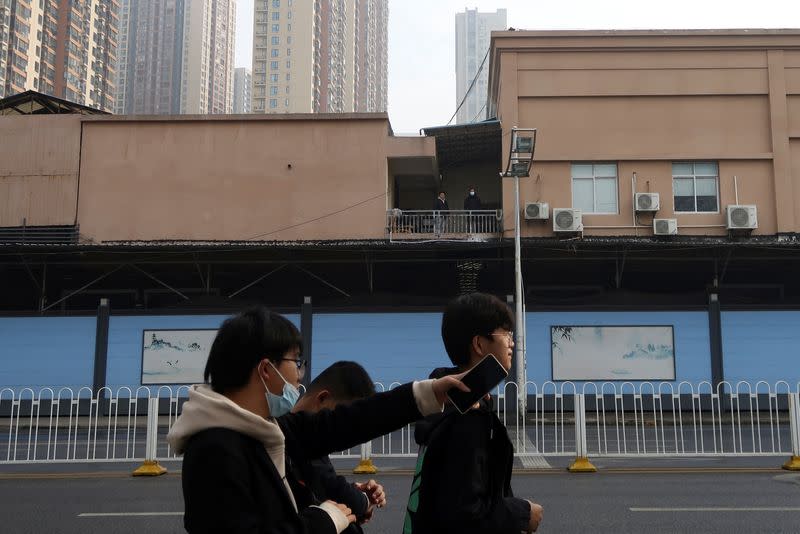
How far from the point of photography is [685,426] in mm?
17719

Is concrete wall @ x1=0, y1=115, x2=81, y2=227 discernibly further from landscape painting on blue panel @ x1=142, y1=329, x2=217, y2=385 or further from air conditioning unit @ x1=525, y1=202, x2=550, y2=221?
air conditioning unit @ x1=525, y1=202, x2=550, y2=221

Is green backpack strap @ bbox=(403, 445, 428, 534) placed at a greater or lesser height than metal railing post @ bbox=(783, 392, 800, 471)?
greater

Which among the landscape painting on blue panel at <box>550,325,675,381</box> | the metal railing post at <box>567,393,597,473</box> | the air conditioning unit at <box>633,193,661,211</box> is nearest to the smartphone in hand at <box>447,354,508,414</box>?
the metal railing post at <box>567,393,597,473</box>

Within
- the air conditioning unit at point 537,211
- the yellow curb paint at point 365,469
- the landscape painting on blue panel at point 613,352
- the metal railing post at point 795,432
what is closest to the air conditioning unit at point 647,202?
the air conditioning unit at point 537,211

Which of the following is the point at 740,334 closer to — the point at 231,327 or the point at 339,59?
the point at 231,327

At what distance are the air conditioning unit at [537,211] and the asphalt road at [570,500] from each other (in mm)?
12521

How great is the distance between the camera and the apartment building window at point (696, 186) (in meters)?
23.2

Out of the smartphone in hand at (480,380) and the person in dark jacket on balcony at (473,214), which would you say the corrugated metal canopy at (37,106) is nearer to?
the person in dark jacket on balcony at (473,214)

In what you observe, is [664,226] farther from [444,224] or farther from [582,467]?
[582,467]

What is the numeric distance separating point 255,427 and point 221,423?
0.31 ft

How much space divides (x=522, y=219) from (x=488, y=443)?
21.0 meters

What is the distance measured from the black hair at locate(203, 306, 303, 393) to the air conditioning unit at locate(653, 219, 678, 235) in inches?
847

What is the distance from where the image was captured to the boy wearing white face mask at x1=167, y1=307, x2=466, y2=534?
76.2 inches

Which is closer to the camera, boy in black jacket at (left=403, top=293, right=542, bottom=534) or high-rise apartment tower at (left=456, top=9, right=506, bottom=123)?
boy in black jacket at (left=403, top=293, right=542, bottom=534)
